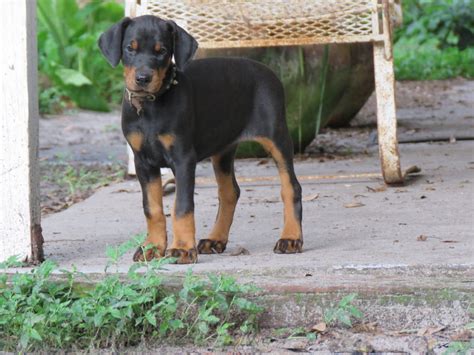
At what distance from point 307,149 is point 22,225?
3999 millimetres

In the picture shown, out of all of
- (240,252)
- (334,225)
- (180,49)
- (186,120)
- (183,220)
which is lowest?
(334,225)

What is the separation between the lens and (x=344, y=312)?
3.49 m

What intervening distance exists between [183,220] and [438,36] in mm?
9399

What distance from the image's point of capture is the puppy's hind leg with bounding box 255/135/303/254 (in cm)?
430

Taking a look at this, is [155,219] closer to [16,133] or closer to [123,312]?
[16,133]

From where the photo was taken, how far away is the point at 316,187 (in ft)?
20.2

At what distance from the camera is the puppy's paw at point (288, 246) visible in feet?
13.9

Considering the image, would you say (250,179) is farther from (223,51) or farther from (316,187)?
(223,51)

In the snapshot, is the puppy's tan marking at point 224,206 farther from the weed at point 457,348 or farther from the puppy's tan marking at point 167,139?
the weed at point 457,348

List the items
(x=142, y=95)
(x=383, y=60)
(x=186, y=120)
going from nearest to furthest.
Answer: (x=142, y=95) → (x=186, y=120) → (x=383, y=60)

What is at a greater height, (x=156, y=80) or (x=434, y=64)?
(x=156, y=80)

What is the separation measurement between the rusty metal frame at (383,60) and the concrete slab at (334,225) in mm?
161

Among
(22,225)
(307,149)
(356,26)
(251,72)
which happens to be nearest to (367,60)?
(307,149)

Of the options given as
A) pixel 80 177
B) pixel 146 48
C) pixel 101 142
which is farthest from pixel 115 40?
pixel 101 142
